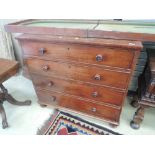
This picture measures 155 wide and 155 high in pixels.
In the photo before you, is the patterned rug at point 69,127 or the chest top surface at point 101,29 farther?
the patterned rug at point 69,127

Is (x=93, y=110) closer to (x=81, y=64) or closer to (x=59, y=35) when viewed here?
(x=81, y=64)

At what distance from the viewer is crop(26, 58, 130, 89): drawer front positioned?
1141 mm

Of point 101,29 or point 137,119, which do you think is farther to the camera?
point 137,119

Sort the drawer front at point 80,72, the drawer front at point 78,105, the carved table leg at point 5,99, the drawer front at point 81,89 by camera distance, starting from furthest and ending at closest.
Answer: the carved table leg at point 5,99 → the drawer front at point 78,105 → the drawer front at point 81,89 → the drawer front at point 80,72

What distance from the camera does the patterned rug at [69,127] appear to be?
4.96 ft

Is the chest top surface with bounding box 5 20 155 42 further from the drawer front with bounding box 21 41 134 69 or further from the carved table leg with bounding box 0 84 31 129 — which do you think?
the carved table leg with bounding box 0 84 31 129

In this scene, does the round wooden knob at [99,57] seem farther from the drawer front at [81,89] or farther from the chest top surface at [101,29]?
the drawer front at [81,89]

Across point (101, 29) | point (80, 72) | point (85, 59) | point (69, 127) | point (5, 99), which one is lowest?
point (69, 127)

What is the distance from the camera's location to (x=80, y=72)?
1235mm

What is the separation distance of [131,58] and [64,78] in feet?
2.03

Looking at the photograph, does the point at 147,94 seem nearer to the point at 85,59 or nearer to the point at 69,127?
the point at 85,59

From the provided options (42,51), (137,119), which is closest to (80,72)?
(42,51)

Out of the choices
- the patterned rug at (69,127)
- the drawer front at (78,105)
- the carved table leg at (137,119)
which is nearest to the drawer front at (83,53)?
the drawer front at (78,105)

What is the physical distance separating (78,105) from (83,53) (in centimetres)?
64
